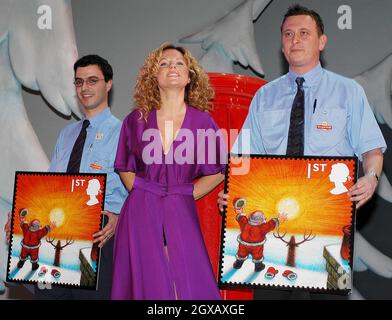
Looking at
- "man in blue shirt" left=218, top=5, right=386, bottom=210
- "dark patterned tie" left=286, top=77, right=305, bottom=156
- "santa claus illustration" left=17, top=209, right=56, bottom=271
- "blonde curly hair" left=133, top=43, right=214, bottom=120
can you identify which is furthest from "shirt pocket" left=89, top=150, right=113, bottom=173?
"dark patterned tie" left=286, top=77, right=305, bottom=156

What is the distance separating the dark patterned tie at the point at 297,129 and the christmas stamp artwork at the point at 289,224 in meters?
0.17

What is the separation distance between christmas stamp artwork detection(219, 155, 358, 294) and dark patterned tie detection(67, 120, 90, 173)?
85 cm

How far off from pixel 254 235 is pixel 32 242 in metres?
0.98

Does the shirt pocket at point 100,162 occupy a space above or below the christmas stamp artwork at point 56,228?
above

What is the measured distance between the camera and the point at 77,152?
284 cm

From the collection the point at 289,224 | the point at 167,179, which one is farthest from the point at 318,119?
the point at 167,179

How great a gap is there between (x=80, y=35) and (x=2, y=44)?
0.52m

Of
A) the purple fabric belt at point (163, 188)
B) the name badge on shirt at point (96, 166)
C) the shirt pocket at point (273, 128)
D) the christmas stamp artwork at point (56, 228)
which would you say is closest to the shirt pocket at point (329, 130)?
the shirt pocket at point (273, 128)

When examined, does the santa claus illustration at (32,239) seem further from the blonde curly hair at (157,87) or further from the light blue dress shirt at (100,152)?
the blonde curly hair at (157,87)

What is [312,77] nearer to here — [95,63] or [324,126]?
[324,126]

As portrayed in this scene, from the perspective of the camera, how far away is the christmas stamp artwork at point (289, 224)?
6.92 ft

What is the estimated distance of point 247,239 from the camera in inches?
86.5
